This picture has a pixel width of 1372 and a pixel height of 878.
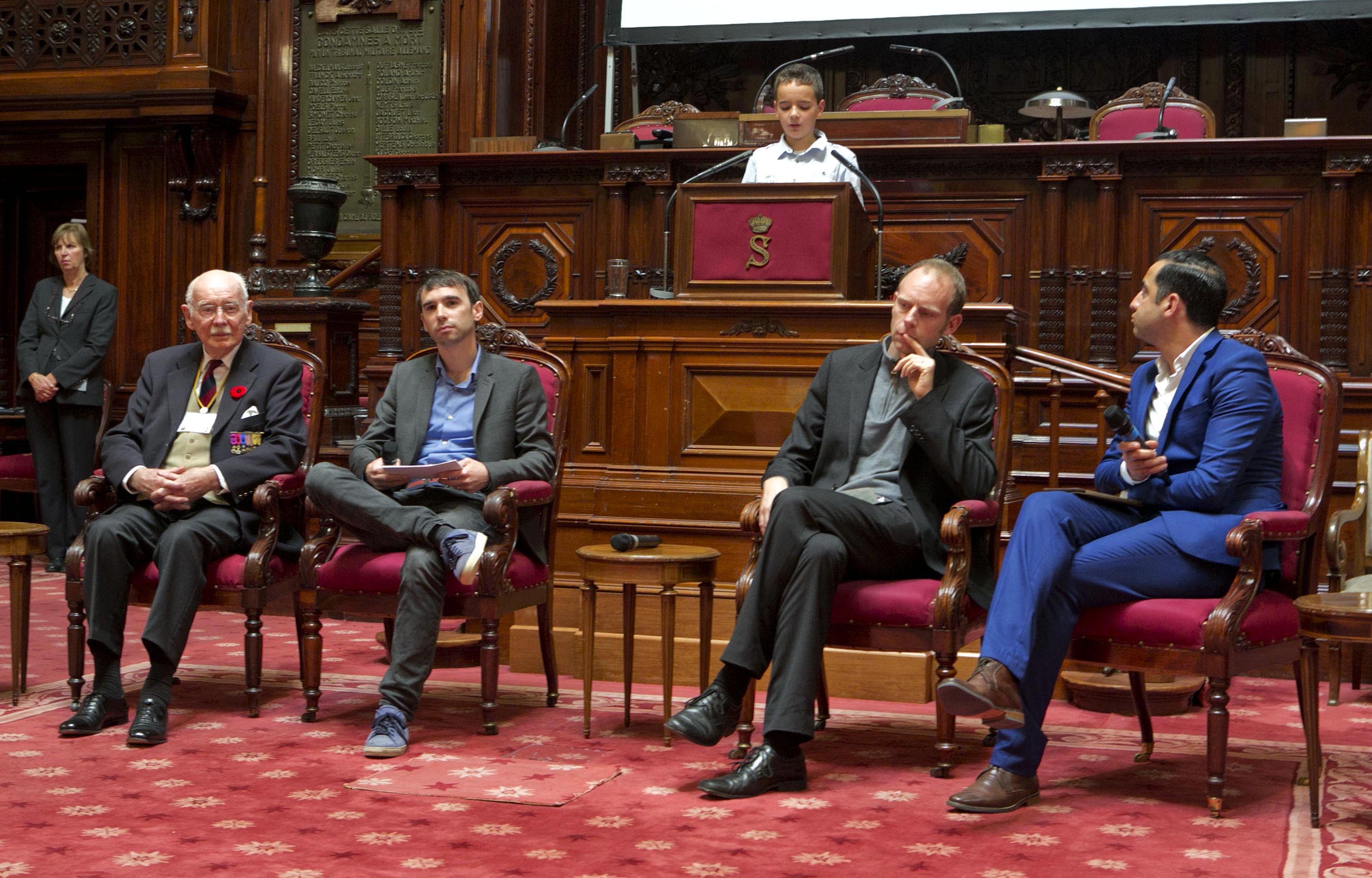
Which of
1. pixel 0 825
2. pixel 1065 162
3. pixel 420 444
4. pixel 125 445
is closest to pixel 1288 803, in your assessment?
pixel 420 444

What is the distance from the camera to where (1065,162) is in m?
6.27

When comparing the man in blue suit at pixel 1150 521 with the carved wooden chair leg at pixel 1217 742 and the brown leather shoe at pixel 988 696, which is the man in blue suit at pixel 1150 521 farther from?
the carved wooden chair leg at pixel 1217 742

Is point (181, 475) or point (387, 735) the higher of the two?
point (181, 475)

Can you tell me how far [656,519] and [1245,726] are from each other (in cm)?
172

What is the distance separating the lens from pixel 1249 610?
3.10m

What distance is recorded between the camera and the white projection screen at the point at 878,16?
8414mm

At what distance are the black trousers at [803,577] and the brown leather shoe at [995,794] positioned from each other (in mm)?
338

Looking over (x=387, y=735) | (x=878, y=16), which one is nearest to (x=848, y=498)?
(x=387, y=735)

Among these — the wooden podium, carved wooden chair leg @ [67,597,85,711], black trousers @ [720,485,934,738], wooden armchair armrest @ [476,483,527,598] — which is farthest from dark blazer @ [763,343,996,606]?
carved wooden chair leg @ [67,597,85,711]

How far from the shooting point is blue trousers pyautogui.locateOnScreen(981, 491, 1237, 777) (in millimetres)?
3078

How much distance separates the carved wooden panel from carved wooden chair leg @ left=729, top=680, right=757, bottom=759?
677 centimetres

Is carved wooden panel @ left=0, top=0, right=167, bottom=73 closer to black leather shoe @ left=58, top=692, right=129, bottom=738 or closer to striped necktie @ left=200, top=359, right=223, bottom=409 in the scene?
striped necktie @ left=200, top=359, right=223, bottom=409

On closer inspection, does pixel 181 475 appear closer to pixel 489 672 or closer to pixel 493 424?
pixel 493 424

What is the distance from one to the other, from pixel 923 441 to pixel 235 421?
189 centimetres
